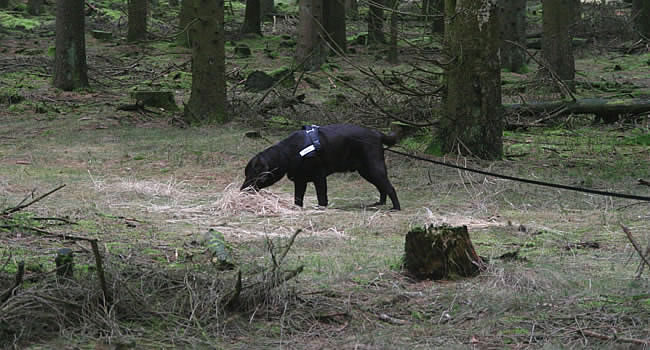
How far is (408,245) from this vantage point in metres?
5.78

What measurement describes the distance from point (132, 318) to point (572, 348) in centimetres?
238

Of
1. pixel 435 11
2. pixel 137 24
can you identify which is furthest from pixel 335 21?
pixel 435 11

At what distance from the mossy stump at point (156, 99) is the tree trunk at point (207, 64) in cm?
172

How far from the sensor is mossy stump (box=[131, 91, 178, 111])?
17.5 metres

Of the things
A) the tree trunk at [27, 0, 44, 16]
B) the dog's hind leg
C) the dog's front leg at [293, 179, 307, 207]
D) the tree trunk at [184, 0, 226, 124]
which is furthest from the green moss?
the dog's hind leg

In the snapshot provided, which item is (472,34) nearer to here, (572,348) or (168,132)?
(168,132)

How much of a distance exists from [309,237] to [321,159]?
2153 millimetres

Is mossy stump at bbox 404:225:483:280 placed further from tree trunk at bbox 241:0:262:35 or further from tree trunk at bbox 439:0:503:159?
tree trunk at bbox 241:0:262:35

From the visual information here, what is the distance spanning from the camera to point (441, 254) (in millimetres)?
5684

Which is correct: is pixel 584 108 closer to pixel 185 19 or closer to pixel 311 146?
pixel 311 146

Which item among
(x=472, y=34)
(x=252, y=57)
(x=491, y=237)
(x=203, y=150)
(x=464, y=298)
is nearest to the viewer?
(x=464, y=298)

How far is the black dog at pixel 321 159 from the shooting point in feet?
30.3

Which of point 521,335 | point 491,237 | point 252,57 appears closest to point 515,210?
point 491,237

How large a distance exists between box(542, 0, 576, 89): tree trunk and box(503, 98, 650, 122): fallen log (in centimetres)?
475
